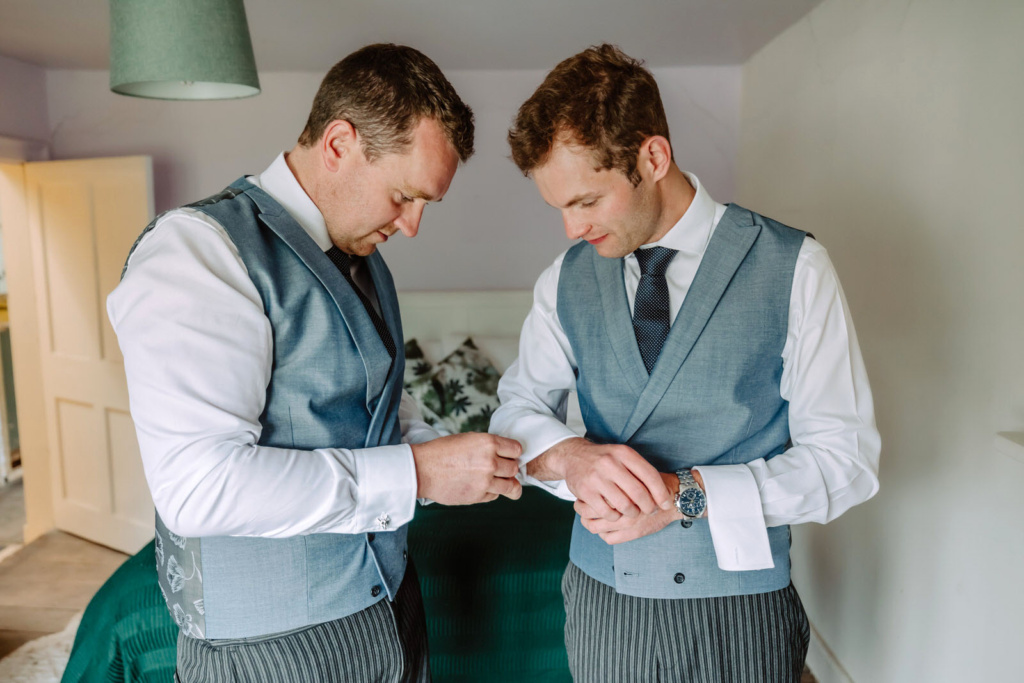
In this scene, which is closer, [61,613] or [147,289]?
[147,289]

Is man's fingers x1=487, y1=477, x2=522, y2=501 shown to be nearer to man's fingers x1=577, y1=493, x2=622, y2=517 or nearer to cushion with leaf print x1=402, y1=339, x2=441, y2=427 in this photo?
man's fingers x1=577, y1=493, x2=622, y2=517

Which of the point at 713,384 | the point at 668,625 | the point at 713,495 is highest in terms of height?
the point at 713,384

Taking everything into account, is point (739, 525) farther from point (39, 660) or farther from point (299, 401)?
point (39, 660)

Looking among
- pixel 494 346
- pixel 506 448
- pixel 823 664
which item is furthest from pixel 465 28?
pixel 823 664

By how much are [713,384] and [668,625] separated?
446mm

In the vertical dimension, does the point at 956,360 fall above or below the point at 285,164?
below

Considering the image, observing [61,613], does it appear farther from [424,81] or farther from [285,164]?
[424,81]

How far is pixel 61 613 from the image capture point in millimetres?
3535

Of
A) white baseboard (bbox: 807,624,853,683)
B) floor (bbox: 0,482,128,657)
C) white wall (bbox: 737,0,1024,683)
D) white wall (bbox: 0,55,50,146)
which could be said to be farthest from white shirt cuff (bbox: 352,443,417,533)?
white wall (bbox: 0,55,50,146)

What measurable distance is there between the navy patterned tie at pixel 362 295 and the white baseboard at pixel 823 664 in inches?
88.6

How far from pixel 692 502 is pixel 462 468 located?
40cm

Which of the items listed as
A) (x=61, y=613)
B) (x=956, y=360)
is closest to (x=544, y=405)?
(x=956, y=360)

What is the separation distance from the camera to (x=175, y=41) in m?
1.97

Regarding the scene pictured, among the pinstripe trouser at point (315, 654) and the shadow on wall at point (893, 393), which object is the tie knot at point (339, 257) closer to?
the pinstripe trouser at point (315, 654)
